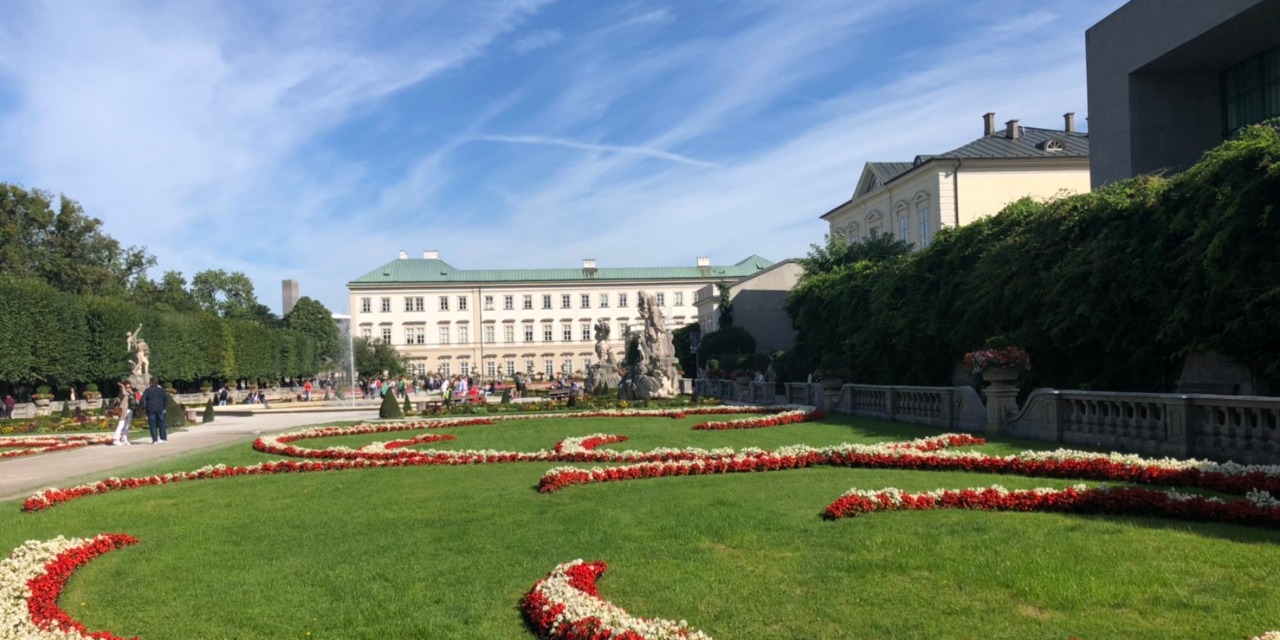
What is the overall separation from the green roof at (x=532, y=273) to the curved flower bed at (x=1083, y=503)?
90328 mm

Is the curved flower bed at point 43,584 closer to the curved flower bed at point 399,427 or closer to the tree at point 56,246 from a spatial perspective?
the curved flower bed at point 399,427

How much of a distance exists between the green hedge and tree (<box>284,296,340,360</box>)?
84.7 m

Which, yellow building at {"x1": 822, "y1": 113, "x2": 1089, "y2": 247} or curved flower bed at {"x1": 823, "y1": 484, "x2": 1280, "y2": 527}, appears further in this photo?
yellow building at {"x1": 822, "y1": 113, "x2": 1089, "y2": 247}

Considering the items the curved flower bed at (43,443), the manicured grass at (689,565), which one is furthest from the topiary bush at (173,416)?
the manicured grass at (689,565)

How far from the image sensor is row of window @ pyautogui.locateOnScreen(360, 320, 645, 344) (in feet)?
320

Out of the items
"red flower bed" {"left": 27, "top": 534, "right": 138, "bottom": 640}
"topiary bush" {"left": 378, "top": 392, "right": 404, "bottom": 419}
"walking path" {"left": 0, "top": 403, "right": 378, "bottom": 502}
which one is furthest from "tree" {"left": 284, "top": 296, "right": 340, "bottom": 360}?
"red flower bed" {"left": 27, "top": 534, "right": 138, "bottom": 640}

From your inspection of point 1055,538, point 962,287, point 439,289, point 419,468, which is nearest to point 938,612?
point 1055,538

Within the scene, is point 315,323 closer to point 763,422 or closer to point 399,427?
point 399,427

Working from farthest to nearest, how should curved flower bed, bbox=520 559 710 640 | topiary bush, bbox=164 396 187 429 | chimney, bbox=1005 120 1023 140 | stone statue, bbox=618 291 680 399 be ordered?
chimney, bbox=1005 120 1023 140, stone statue, bbox=618 291 680 399, topiary bush, bbox=164 396 187 429, curved flower bed, bbox=520 559 710 640

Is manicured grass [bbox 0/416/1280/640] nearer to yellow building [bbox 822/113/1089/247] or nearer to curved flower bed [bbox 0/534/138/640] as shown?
curved flower bed [bbox 0/534/138/640]

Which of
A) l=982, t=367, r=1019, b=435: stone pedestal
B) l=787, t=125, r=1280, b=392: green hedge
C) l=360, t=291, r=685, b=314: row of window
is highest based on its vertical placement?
l=360, t=291, r=685, b=314: row of window

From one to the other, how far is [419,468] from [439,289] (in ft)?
290

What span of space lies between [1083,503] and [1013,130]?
45275 millimetres

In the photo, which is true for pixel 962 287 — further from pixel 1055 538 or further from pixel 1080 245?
pixel 1055 538
